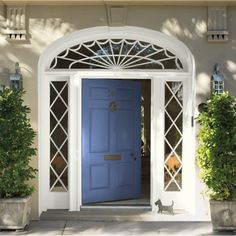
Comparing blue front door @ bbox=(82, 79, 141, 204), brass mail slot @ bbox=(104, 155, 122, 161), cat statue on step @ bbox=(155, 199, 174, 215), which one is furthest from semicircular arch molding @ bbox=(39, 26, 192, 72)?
cat statue on step @ bbox=(155, 199, 174, 215)

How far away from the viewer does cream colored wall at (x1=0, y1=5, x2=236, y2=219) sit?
7.68 m

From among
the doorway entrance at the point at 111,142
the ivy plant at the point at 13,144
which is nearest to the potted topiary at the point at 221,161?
the doorway entrance at the point at 111,142

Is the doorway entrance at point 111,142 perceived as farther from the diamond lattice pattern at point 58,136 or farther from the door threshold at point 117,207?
the diamond lattice pattern at point 58,136

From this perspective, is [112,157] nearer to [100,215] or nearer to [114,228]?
[100,215]

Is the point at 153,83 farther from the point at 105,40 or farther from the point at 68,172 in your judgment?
the point at 68,172

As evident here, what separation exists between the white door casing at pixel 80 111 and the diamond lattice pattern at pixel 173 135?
0.08 metres

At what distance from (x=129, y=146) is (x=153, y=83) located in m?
1.44

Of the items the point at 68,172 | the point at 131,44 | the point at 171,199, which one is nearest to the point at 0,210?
the point at 68,172

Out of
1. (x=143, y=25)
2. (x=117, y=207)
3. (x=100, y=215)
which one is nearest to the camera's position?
(x=143, y=25)

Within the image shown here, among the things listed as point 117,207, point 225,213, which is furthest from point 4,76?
point 225,213

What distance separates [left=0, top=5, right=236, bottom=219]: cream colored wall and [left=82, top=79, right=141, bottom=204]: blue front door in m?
1.03

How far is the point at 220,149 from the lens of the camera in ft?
22.6

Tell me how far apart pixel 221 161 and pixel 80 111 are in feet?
8.18

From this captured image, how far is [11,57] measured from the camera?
7703mm
